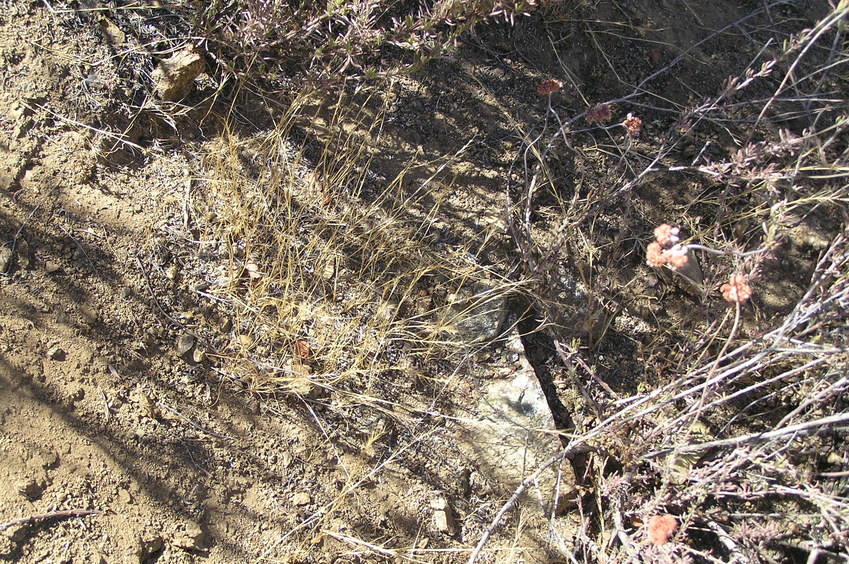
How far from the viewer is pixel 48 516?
2328mm

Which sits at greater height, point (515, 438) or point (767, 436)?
point (767, 436)

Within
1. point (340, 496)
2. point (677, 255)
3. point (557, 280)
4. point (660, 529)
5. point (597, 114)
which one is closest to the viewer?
point (677, 255)

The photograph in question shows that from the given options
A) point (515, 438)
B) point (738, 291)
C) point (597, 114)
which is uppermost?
point (597, 114)

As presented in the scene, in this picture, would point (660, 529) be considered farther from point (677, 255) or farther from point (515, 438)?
point (677, 255)

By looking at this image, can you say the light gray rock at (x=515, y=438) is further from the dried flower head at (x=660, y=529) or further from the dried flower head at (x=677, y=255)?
the dried flower head at (x=677, y=255)

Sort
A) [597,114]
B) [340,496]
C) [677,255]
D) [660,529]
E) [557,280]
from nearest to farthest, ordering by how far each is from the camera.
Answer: [677,255] < [660,529] < [340,496] < [597,114] < [557,280]

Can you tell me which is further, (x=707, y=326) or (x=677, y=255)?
(x=707, y=326)

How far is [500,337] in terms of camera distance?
9.56 feet

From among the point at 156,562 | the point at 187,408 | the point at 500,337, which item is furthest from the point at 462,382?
the point at 156,562

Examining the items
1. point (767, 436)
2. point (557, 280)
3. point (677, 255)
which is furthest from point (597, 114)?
point (767, 436)

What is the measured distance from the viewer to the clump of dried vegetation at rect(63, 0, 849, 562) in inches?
105

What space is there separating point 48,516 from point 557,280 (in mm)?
2284

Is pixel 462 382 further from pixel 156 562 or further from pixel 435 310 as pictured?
pixel 156 562

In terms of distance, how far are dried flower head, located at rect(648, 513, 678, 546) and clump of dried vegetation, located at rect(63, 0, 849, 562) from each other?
0.64 feet
